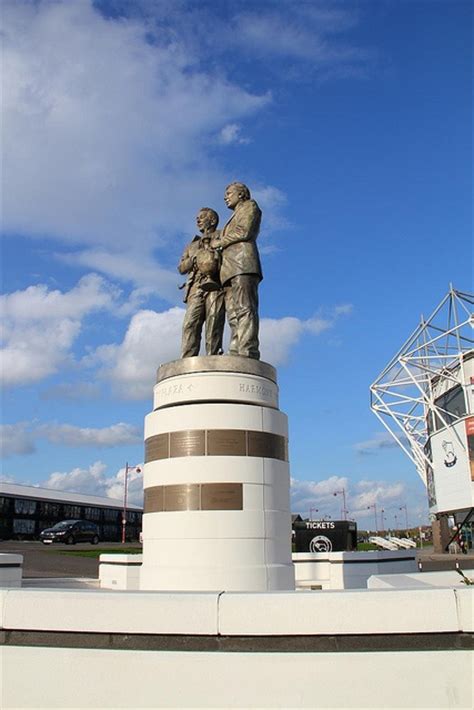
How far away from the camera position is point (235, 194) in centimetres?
1208

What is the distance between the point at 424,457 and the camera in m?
62.1

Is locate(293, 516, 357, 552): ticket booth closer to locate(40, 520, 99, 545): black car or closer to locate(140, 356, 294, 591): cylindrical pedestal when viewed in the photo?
locate(140, 356, 294, 591): cylindrical pedestal

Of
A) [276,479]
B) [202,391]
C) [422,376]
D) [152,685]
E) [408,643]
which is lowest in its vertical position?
[152,685]

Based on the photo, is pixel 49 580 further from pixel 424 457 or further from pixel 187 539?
pixel 424 457

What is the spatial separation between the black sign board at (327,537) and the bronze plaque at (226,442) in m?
14.2

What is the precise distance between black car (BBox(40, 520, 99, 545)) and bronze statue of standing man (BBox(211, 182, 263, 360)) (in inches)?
1276

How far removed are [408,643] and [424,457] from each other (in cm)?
6006

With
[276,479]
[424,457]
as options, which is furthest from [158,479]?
[424,457]

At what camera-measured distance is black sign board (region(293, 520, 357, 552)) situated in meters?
22.8

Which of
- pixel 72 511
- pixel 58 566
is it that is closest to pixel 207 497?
pixel 58 566

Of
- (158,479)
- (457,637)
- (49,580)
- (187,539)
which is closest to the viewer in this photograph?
(457,637)

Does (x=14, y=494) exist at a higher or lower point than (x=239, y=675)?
higher

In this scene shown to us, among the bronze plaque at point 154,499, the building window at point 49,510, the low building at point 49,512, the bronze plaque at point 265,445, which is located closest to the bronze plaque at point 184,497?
the bronze plaque at point 154,499

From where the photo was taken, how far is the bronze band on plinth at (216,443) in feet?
31.9
